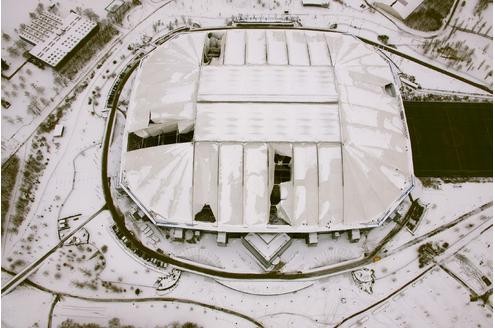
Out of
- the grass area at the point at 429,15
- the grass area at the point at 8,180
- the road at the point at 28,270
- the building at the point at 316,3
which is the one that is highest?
the building at the point at 316,3

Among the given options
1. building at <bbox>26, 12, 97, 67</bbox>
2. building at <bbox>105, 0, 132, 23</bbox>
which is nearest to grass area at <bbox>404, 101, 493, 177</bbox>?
building at <bbox>105, 0, 132, 23</bbox>

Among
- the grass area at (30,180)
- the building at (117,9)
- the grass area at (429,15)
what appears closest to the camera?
the grass area at (30,180)

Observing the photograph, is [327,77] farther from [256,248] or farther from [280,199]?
[256,248]

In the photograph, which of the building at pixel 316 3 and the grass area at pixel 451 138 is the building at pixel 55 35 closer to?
the building at pixel 316 3

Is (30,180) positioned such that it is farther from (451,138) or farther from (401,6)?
(401,6)

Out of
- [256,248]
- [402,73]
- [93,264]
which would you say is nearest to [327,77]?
[402,73]

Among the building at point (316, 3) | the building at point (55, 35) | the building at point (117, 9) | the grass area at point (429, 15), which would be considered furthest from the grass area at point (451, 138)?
the building at point (55, 35)

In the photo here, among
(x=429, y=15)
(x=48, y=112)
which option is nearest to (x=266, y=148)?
(x=48, y=112)
